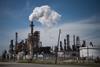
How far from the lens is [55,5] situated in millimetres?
8180

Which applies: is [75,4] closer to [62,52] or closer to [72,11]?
[72,11]

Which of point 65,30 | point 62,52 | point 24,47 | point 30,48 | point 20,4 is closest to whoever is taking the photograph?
point 20,4

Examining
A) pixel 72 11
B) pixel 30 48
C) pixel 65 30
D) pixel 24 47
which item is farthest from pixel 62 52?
pixel 72 11

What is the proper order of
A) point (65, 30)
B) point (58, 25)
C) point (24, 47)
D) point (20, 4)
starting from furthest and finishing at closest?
1. point (24, 47)
2. point (65, 30)
3. point (58, 25)
4. point (20, 4)

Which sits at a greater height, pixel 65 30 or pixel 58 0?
pixel 58 0

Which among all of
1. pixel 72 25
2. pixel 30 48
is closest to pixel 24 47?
pixel 30 48

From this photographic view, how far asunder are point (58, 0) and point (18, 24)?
1.65 meters

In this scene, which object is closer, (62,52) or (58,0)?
(58,0)

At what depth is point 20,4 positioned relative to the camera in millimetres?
7973

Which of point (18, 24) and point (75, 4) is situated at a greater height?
point (75, 4)

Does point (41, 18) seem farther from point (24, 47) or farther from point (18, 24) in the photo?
point (24, 47)

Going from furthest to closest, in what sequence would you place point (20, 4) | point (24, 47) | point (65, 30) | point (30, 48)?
point (24, 47) → point (30, 48) → point (65, 30) → point (20, 4)

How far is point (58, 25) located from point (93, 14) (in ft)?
4.42

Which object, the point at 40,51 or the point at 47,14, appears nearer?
the point at 47,14
